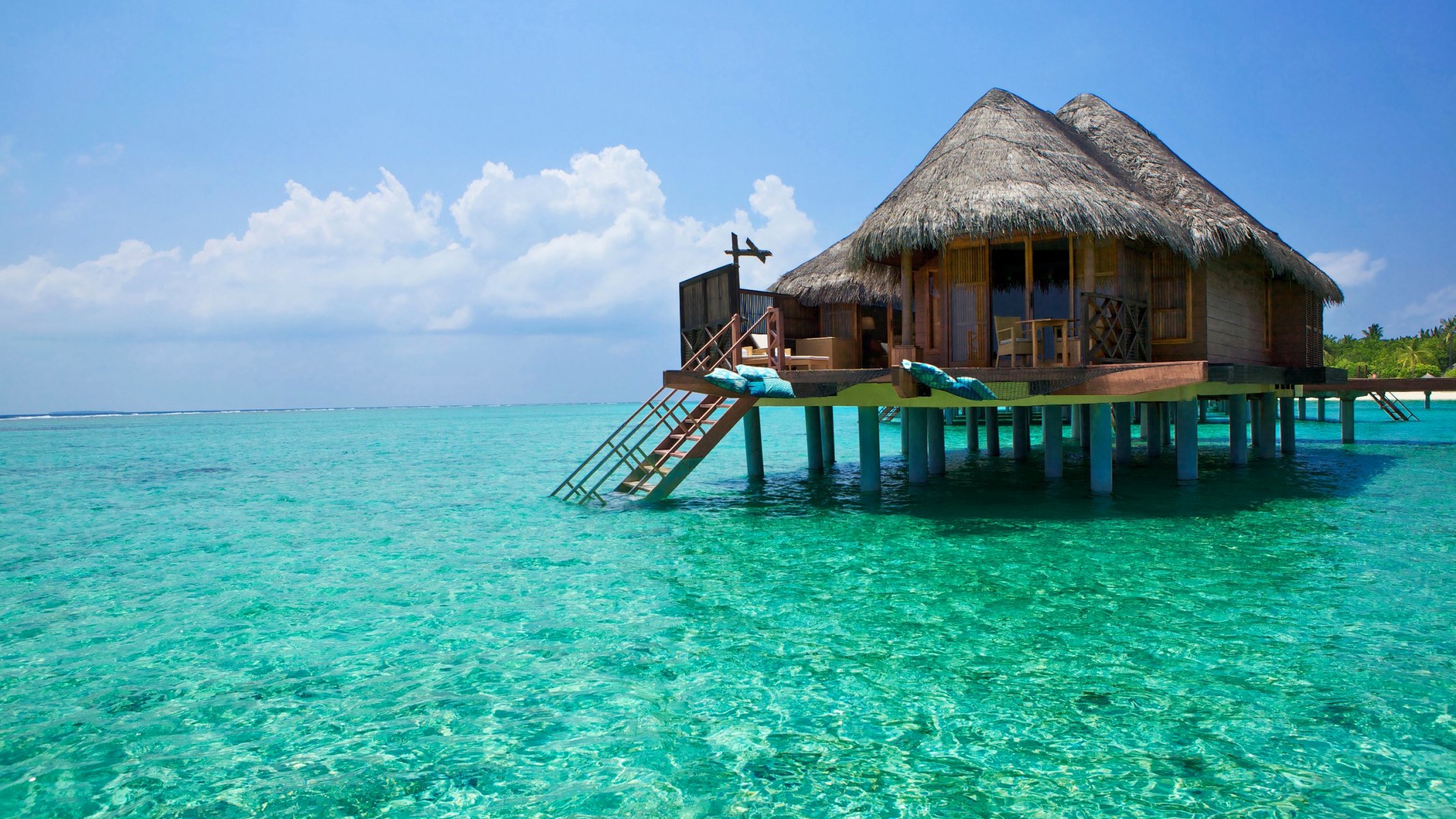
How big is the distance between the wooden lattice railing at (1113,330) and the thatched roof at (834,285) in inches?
180

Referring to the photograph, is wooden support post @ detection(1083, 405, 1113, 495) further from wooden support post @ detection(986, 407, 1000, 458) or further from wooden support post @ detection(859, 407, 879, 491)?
wooden support post @ detection(986, 407, 1000, 458)

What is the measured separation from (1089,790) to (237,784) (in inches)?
157

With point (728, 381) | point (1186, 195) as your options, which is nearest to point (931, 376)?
point (728, 381)

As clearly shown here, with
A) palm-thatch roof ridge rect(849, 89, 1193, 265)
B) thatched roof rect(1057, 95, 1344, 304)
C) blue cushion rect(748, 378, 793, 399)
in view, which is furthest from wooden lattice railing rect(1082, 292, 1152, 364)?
blue cushion rect(748, 378, 793, 399)

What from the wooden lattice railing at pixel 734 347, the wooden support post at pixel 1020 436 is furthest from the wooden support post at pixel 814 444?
the wooden lattice railing at pixel 734 347

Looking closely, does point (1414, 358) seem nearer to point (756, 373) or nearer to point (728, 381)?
point (756, 373)

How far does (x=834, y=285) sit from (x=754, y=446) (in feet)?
11.5

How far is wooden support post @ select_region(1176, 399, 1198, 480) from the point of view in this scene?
13.9 meters

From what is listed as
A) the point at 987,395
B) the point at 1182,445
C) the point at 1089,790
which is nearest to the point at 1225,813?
the point at 1089,790

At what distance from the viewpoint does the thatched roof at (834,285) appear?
16.8 m

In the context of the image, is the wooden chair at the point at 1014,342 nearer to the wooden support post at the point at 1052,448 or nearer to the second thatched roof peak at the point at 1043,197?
the second thatched roof peak at the point at 1043,197

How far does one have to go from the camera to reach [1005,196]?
1115cm

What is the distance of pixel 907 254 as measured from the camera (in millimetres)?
12312

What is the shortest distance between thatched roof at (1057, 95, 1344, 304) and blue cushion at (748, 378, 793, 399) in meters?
5.95
